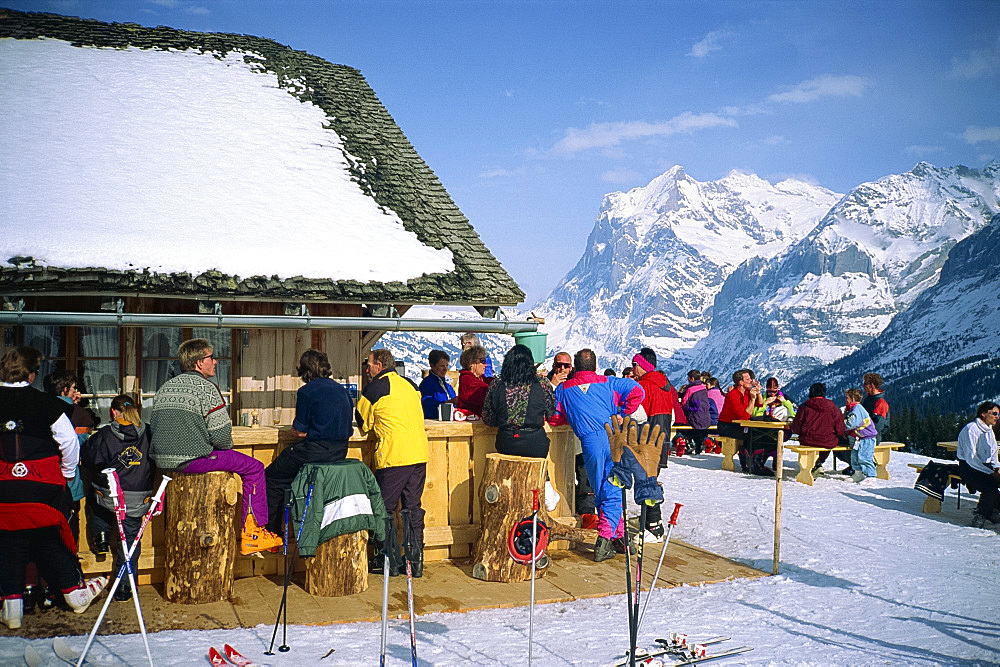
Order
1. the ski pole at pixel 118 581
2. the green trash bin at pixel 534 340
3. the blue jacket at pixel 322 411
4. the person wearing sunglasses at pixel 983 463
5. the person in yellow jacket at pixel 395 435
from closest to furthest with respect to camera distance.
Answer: the ski pole at pixel 118 581 < the blue jacket at pixel 322 411 < the person in yellow jacket at pixel 395 435 < the person wearing sunglasses at pixel 983 463 < the green trash bin at pixel 534 340

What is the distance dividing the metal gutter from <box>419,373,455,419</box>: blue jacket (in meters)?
0.81

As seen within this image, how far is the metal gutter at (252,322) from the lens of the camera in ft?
28.6

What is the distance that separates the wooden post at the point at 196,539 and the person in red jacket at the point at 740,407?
10481 mm

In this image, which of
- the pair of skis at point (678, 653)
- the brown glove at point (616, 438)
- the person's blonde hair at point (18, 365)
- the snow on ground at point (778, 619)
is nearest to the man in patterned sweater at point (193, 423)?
the person's blonde hair at point (18, 365)

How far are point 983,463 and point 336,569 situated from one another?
331 inches

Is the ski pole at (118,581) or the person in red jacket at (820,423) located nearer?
the ski pole at (118,581)

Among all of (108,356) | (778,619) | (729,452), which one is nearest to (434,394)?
(108,356)

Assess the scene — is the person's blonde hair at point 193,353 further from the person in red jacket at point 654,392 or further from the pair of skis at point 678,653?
the person in red jacket at point 654,392

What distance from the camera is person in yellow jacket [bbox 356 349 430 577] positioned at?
298 inches

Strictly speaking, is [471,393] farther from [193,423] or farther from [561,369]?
[193,423]

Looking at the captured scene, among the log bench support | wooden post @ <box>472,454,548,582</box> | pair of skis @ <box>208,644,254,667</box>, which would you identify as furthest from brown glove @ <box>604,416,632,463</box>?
the log bench support

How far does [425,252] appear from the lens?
1170 cm

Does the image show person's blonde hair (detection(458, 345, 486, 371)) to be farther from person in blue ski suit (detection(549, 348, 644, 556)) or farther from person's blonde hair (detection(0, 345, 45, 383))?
person's blonde hair (detection(0, 345, 45, 383))

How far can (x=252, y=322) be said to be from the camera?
9.76 meters
